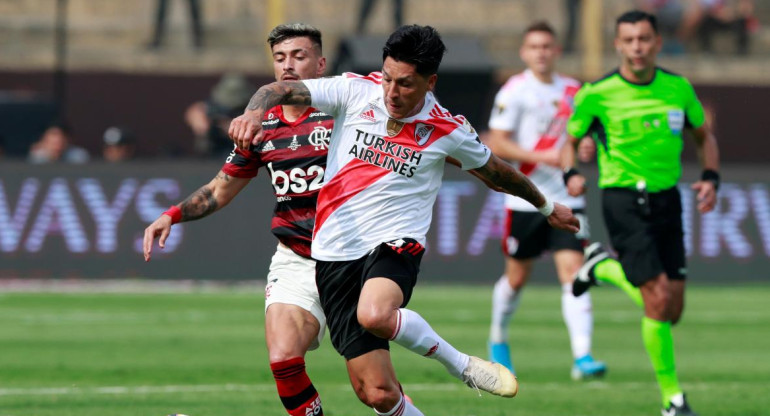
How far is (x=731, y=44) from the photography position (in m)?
25.0

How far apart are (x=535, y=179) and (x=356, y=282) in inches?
190

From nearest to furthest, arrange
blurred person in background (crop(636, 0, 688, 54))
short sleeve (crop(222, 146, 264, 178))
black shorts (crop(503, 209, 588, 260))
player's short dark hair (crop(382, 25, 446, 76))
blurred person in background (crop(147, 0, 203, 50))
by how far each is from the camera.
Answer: player's short dark hair (crop(382, 25, 446, 76)) < short sleeve (crop(222, 146, 264, 178)) < black shorts (crop(503, 209, 588, 260)) < blurred person in background (crop(147, 0, 203, 50)) < blurred person in background (crop(636, 0, 688, 54))

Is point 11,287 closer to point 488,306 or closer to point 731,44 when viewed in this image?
point 488,306

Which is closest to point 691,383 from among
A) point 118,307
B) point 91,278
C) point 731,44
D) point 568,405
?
point 568,405

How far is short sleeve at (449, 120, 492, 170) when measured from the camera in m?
6.78

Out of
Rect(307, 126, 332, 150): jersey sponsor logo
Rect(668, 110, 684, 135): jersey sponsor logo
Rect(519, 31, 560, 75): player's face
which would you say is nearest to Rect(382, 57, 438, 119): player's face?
Rect(307, 126, 332, 150): jersey sponsor logo

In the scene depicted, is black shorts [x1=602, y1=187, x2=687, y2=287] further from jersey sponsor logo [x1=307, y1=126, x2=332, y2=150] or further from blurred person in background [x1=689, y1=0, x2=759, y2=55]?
blurred person in background [x1=689, y1=0, x2=759, y2=55]

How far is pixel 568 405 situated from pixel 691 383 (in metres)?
1.68

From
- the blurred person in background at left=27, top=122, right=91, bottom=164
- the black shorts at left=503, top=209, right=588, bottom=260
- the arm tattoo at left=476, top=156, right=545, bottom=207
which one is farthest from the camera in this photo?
the blurred person in background at left=27, top=122, right=91, bottom=164

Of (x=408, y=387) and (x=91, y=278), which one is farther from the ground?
(x=408, y=387)

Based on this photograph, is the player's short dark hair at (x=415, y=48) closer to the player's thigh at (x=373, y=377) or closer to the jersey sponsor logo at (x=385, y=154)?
the jersey sponsor logo at (x=385, y=154)

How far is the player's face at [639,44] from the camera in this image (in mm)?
8984

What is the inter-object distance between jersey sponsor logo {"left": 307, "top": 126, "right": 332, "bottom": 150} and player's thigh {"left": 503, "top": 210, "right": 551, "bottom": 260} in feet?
13.8

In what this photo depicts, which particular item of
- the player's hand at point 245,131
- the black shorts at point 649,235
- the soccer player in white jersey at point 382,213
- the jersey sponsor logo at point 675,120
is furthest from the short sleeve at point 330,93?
the jersey sponsor logo at point 675,120
